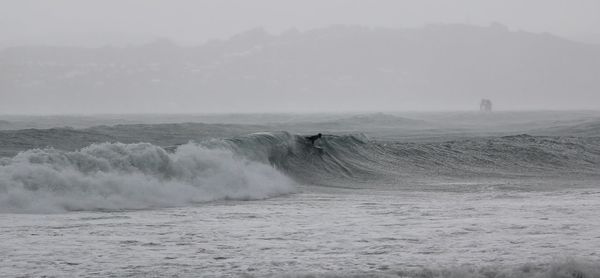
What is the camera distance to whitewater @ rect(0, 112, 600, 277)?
7.28 meters

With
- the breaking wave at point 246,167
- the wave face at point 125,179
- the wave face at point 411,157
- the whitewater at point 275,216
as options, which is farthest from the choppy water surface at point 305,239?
the wave face at point 411,157

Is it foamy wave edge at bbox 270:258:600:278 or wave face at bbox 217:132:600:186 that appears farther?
wave face at bbox 217:132:600:186

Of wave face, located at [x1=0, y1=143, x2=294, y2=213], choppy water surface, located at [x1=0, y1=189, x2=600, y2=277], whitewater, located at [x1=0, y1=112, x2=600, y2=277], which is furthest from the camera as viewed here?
wave face, located at [x1=0, y1=143, x2=294, y2=213]

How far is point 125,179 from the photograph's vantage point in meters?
12.5

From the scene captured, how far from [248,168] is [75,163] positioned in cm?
394

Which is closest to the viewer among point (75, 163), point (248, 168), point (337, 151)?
point (75, 163)

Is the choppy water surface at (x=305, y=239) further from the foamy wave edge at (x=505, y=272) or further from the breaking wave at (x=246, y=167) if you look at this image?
the breaking wave at (x=246, y=167)

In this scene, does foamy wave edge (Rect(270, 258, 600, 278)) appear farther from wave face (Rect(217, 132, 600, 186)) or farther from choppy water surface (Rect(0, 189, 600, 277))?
wave face (Rect(217, 132, 600, 186))

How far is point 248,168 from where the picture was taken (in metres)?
15.9

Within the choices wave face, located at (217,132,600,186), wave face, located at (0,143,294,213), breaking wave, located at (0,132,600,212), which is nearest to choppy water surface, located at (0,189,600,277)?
wave face, located at (0,143,294,213)

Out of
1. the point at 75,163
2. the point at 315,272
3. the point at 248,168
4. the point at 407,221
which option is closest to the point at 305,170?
the point at 248,168

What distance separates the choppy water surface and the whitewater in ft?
0.07

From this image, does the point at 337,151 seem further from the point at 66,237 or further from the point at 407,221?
the point at 66,237

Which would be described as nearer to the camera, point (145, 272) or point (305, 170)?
point (145, 272)
